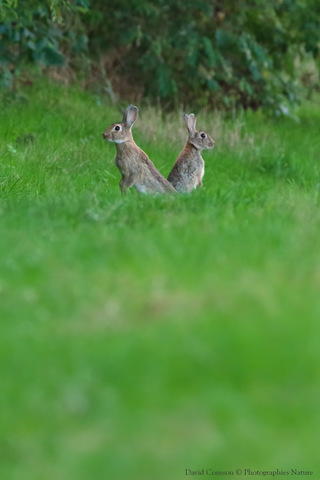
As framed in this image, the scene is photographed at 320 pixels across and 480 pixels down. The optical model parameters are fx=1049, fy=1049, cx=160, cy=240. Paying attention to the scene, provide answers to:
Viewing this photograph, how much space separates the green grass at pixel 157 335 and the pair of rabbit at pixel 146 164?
109 centimetres

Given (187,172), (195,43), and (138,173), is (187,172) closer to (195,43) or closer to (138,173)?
(138,173)

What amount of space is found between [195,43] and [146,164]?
898 centimetres

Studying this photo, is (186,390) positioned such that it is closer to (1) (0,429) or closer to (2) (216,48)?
(1) (0,429)

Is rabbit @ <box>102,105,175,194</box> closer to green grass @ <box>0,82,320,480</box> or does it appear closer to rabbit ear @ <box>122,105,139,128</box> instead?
rabbit ear @ <box>122,105,139,128</box>

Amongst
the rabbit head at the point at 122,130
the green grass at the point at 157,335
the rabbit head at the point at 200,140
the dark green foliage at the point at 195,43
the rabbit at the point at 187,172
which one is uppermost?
the dark green foliage at the point at 195,43

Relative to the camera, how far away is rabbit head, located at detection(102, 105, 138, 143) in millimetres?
12148

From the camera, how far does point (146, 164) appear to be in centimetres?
1191

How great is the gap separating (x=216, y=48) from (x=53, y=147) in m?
6.15

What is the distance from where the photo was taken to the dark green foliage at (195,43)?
20.6m

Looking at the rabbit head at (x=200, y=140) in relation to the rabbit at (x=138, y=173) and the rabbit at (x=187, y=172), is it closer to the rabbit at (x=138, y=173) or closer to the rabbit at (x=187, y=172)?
the rabbit at (x=187, y=172)

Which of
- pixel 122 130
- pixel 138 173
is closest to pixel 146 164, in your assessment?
pixel 138 173

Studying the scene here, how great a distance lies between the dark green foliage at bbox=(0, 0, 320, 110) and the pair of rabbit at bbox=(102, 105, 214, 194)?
7.34 metres

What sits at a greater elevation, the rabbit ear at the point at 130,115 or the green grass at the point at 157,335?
A: the rabbit ear at the point at 130,115

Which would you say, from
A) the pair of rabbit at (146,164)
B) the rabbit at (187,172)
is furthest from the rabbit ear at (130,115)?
the rabbit at (187,172)
